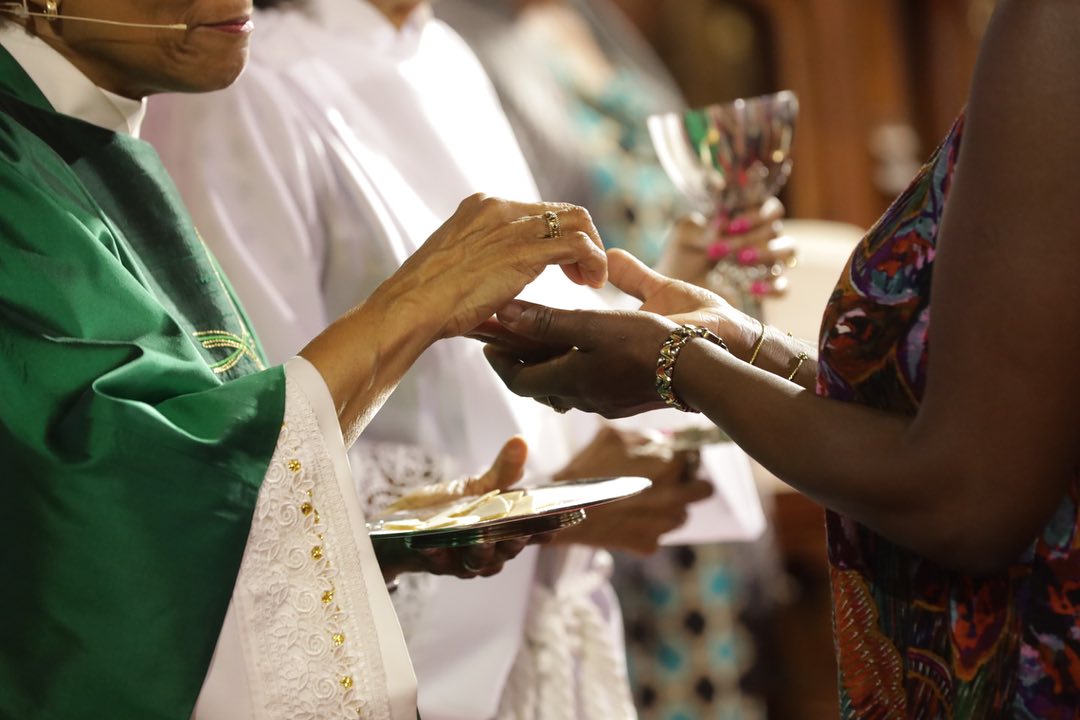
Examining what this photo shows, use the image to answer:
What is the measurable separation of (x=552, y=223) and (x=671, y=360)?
0.27 metres

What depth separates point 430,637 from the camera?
8.18ft

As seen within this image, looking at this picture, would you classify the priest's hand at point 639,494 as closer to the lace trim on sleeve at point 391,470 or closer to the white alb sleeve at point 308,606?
the lace trim on sleeve at point 391,470

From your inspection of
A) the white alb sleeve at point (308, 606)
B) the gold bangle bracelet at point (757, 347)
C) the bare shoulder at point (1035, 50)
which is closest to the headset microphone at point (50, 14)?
the white alb sleeve at point (308, 606)

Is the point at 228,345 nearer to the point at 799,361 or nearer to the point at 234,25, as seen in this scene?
the point at 234,25

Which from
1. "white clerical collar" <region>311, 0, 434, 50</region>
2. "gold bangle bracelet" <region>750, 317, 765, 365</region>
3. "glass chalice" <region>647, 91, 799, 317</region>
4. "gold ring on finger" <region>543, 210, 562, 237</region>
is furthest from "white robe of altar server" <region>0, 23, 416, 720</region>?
"white clerical collar" <region>311, 0, 434, 50</region>

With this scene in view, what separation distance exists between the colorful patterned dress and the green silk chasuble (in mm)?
648

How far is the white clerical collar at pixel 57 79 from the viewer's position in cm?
178

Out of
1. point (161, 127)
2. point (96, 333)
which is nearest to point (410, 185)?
point (161, 127)

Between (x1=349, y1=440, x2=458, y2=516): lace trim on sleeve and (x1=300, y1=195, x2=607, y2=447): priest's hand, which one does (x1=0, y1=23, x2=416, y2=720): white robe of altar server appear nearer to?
(x1=300, y1=195, x2=607, y2=447): priest's hand

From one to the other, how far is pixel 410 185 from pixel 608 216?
1.26 m

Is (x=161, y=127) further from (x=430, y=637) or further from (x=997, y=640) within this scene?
(x=997, y=640)

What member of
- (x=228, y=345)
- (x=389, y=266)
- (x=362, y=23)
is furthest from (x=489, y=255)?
(x=362, y=23)

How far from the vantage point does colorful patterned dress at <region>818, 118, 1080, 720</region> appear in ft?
4.58

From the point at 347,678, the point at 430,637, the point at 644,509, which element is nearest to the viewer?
the point at 347,678
